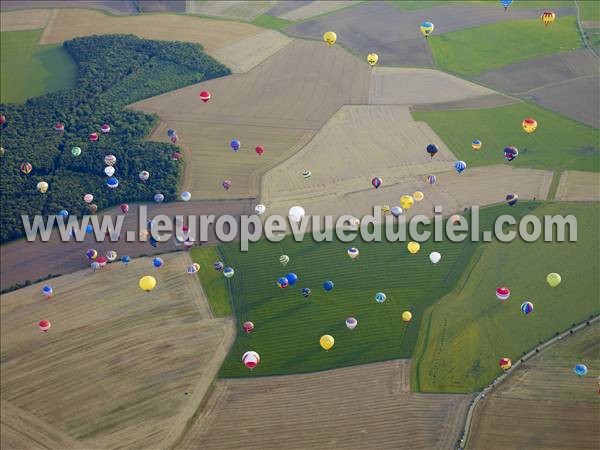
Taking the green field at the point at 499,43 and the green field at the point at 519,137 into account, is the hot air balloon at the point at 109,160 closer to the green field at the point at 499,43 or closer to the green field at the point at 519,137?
the green field at the point at 519,137

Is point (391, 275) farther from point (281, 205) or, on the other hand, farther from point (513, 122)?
point (513, 122)

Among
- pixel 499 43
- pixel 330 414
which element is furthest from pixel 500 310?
pixel 499 43

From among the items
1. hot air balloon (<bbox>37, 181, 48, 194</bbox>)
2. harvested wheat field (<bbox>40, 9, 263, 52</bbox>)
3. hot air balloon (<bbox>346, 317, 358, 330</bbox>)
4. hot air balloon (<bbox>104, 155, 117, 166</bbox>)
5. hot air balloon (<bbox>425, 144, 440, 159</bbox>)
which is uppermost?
harvested wheat field (<bbox>40, 9, 263, 52</bbox>)

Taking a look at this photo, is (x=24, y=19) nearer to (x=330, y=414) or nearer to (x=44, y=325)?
(x=44, y=325)

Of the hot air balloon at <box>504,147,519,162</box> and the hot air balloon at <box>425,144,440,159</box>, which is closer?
the hot air balloon at <box>504,147,519,162</box>

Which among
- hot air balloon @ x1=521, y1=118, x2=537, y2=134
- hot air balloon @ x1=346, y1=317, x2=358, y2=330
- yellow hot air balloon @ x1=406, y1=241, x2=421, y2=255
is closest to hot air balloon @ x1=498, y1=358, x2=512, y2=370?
hot air balloon @ x1=346, y1=317, x2=358, y2=330

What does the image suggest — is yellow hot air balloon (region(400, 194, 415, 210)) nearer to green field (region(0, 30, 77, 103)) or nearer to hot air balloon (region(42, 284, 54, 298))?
hot air balloon (region(42, 284, 54, 298))

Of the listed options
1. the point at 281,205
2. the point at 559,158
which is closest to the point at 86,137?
the point at 281,205
